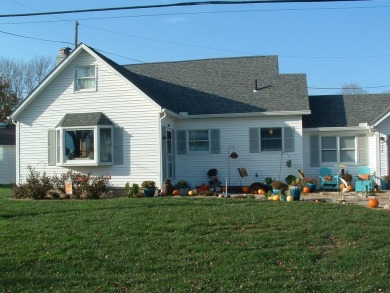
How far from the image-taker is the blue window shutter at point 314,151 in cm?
2161

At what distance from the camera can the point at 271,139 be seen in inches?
827

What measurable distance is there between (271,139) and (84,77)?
26.0 ft

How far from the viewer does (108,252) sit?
9344 millimetres

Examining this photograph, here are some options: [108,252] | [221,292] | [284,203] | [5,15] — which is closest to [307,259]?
[221,292]

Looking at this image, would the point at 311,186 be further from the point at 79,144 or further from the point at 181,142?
the point at 79,144

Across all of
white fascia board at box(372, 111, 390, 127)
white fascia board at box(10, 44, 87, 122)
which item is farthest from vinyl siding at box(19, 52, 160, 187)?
white fascia board at box(372, 111, 390, 127)

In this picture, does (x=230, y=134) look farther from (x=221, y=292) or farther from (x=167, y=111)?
(x=221, y=292)

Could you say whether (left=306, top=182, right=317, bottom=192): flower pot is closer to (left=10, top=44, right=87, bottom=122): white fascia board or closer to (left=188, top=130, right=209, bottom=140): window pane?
(left=188, top=130, right=209, bottom=140): window pane

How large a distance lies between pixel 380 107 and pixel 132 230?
15.6m

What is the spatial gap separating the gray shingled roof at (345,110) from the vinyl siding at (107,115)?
701 centimetres

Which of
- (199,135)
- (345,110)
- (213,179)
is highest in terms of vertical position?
(345,110)

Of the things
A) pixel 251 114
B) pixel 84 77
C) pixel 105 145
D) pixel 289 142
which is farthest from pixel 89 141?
pixel 289 142

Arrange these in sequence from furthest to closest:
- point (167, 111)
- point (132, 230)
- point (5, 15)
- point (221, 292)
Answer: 1. point (167, 111)
2. point (5, 15)
3. point (132, 230)
4. point (221, 292)

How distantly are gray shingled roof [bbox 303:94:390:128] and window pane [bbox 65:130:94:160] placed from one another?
29.4ft
